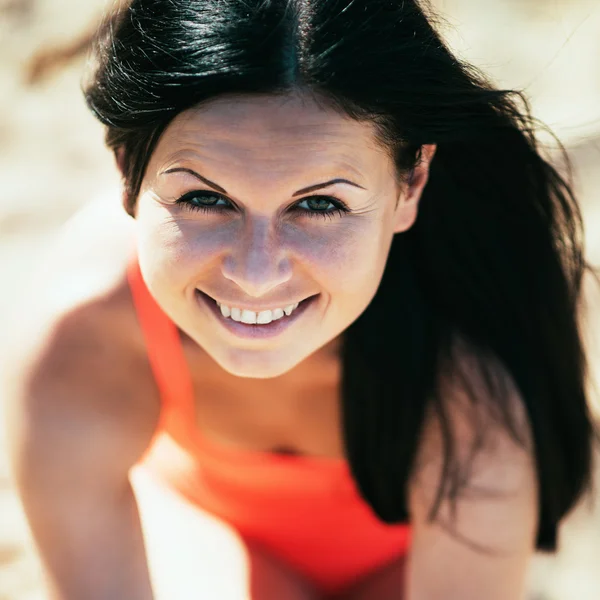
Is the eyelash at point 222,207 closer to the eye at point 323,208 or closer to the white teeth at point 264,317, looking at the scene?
the eye at point 323,208

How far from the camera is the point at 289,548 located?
224 centimetres

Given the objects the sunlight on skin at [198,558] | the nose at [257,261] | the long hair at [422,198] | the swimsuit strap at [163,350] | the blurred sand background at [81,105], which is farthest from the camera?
the blurred sand background at [81,105]

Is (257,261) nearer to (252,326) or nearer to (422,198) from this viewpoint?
(252,326)

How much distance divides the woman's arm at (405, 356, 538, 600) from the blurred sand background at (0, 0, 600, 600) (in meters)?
0.85

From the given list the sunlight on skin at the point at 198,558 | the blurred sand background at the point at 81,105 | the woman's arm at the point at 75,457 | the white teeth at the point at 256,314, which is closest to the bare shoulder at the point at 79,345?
the woman's arm at the point at 75,457

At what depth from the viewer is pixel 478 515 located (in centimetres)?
192

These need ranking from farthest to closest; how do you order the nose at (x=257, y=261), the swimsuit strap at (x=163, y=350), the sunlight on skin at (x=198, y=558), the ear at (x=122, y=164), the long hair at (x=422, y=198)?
the sunlight on skin at (x=198, y=558) < the swimsuit strap at (x=163, y=350) < the ear at (x=122, y=164) < the nose at (x=257, y=261) < the long hair at (x=422, y=198)

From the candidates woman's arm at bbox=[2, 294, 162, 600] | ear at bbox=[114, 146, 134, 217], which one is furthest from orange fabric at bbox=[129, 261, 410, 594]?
ear at bbox=[114, 146, 134, 217]

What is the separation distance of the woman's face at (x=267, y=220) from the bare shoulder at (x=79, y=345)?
32 cm

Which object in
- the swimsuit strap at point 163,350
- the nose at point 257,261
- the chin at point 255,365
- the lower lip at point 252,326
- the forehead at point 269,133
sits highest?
the forehead at point 269,133

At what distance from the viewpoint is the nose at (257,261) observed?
57.8 inches

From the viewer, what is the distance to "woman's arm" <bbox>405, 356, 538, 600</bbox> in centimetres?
190

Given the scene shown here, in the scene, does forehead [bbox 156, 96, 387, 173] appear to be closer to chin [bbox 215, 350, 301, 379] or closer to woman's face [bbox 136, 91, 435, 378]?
Answer: woman's face [bbox 136, 91, 435, 378]

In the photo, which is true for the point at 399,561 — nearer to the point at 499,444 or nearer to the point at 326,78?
the point at 499,444
